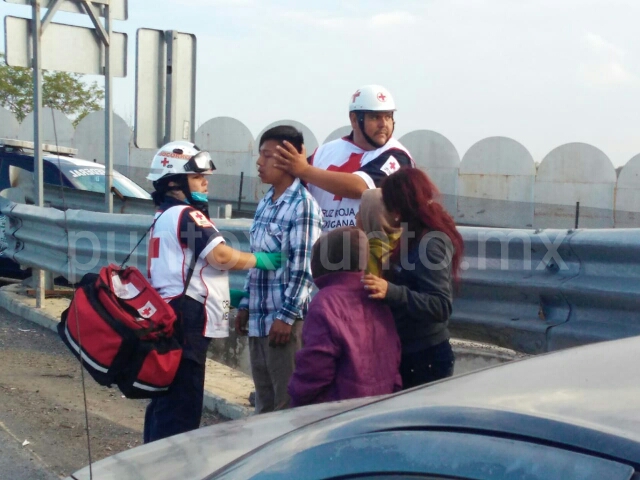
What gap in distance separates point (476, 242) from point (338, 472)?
301 centimetres

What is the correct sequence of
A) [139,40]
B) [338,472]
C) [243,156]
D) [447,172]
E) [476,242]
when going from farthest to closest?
[243,156] → [447,172] → [139,40] → [476,242] → [338,472]

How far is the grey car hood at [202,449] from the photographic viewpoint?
90.7 inches

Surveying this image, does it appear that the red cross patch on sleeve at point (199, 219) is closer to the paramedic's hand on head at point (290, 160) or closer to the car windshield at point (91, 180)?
the paramedic's hand on head at point (290, 160)

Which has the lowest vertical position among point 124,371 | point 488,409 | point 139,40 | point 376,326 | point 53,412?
point 53,412

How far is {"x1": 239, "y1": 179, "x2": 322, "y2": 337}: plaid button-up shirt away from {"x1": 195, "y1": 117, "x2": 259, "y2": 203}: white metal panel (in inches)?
811

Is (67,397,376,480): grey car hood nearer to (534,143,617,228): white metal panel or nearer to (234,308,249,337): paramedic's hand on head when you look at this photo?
(234,308,249,337): paramedic's hand on head

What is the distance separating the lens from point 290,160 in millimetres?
3873

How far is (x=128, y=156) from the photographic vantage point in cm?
2430

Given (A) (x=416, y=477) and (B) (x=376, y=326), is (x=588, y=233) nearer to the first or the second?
(B) (x=376, y=326)

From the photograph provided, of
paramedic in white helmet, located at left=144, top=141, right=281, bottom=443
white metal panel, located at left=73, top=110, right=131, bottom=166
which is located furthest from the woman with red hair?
white metal panel, located at left=73, top=110, right=131, bottom=166

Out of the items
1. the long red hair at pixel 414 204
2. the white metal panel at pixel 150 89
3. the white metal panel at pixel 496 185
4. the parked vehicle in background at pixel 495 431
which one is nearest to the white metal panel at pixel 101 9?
the white metal panel at pixel 150 89

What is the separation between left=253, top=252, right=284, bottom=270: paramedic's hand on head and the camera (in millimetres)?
3887

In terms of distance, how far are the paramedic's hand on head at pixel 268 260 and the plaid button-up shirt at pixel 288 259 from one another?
0.03 metres

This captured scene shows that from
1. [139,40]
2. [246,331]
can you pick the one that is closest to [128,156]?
[139,40]
